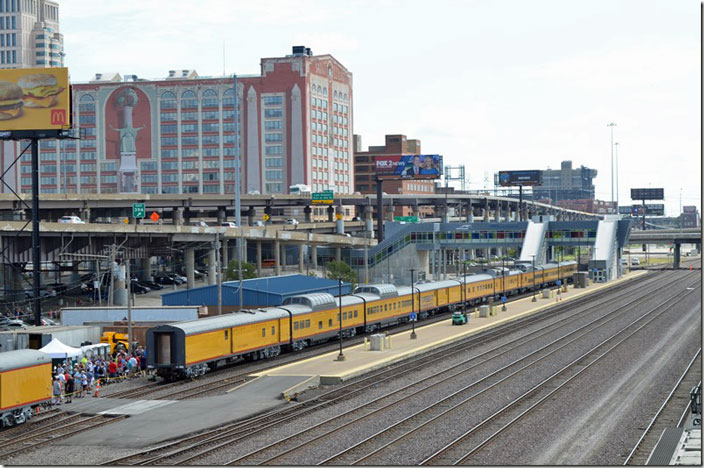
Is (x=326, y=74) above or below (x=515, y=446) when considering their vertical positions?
above

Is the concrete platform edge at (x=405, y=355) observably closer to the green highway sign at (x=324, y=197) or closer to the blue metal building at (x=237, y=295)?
the blue metal building at (x=237, y=295)

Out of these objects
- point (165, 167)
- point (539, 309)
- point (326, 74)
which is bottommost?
point (539, 309)

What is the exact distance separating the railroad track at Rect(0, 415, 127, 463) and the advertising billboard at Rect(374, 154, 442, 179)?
121 meters

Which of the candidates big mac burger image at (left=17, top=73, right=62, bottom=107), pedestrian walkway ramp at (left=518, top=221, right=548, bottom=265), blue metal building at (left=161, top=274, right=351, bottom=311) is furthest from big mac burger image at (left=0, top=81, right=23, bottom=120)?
pedestrian walkway ramp at (left=518, top=221, right=548, bottom=265)

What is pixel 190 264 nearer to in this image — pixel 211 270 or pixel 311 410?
pixel 211 270

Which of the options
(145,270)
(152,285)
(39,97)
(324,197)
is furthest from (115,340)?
(324,197)

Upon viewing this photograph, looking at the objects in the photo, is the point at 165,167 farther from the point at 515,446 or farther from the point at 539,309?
the point at 515,446

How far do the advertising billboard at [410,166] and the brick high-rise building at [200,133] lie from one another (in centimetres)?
2885

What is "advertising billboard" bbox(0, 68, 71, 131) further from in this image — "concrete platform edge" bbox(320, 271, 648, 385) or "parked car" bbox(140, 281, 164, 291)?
"parked car" bbox(140, 281, 164, 291)

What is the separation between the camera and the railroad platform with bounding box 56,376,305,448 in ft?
105

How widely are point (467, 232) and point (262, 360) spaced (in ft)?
290

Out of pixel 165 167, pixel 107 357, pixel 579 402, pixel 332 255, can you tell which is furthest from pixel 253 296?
pixel 165 167

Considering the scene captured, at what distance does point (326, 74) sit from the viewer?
190 metres

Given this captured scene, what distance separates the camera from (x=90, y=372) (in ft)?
140
